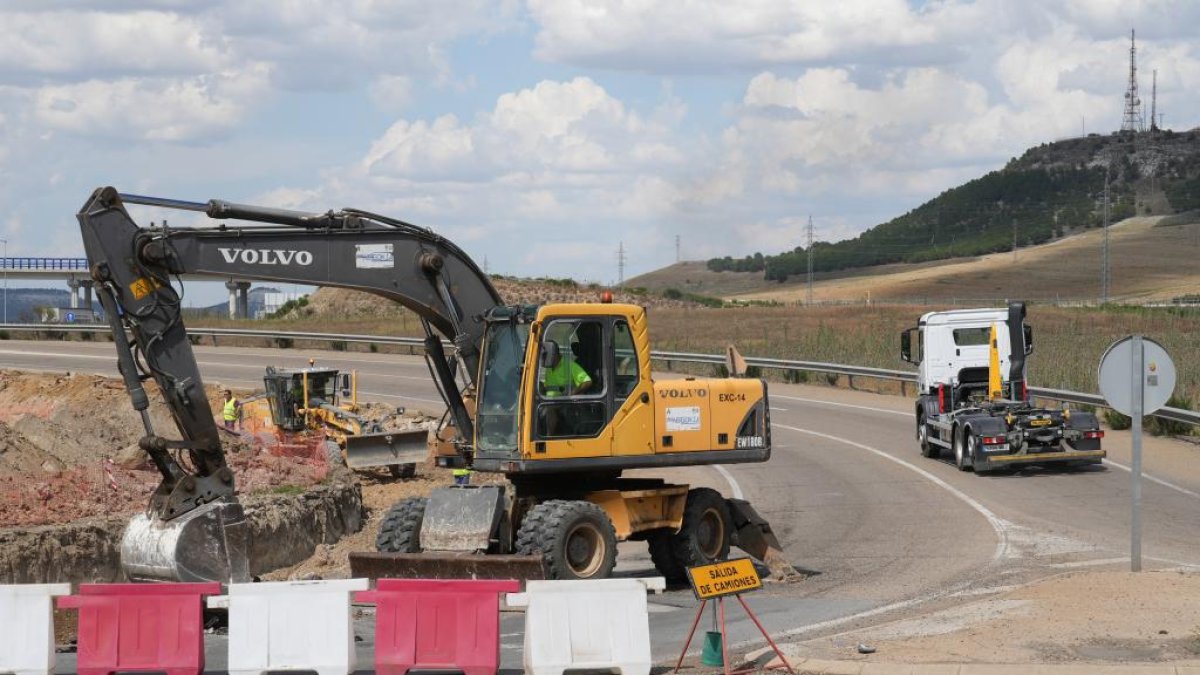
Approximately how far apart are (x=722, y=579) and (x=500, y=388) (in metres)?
4.49

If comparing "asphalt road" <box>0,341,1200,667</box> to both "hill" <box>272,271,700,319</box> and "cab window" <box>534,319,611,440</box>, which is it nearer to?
"cab window" <box>534,319,611,440</box>

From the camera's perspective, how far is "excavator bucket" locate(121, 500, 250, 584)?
14250mm

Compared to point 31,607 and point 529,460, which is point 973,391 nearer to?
point 529,460

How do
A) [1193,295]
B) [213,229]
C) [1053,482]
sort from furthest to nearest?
[1193,295] < [1053,482] < [213,229]

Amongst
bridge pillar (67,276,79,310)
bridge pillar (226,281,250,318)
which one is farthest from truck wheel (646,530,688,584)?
bridge pillar (67,276,79,310)

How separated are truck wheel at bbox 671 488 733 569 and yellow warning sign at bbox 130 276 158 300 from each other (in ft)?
20.5

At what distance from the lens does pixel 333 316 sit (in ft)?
293

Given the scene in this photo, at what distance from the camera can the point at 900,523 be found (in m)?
22.1

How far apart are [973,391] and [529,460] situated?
17.4 m

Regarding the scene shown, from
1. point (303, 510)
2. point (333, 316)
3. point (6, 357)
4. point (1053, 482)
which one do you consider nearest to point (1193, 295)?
point (333, 316)

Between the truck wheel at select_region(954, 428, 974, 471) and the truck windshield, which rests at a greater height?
the truck windshield

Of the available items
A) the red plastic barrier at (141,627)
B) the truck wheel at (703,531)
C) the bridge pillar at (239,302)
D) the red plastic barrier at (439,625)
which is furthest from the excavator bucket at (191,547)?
the bridge pillar at (239,302)

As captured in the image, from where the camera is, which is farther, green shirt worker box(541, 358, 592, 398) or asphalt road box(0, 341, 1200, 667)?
green shirt worker box(541, 358, 592, 398)

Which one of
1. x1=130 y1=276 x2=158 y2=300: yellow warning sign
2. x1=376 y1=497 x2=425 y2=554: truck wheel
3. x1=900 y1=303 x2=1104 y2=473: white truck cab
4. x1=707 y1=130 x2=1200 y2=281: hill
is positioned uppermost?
x1=707 y1=130 x2=1200 y2=281: hill
